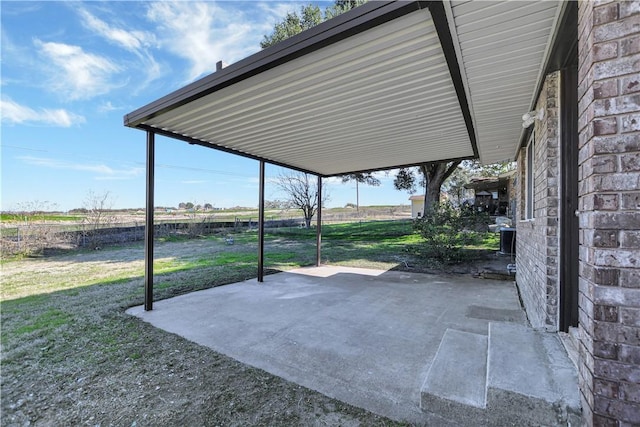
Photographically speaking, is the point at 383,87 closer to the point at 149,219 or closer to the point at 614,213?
the point at 614,213

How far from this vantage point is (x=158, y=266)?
26.5 ft

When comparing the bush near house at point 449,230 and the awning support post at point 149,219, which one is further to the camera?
the bush near house at point 449,230

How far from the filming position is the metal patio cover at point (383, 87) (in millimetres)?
1916

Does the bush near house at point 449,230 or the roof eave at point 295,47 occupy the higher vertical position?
the roof eave at point 295,47

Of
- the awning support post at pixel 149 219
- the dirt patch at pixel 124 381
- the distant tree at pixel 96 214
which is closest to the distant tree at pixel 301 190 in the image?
the distant tree at pixel 96 214

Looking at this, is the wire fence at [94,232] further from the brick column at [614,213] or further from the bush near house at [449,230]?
the brick column at [614,213]

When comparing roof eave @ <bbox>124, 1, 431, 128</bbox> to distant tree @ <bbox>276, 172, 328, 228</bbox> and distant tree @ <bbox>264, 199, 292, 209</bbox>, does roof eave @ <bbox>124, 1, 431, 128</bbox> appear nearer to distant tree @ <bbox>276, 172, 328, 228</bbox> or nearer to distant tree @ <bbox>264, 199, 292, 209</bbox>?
distant tree @ <bbox>276, 172, 328, 228</bbox>

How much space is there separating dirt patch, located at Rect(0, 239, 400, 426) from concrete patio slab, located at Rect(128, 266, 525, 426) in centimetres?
20

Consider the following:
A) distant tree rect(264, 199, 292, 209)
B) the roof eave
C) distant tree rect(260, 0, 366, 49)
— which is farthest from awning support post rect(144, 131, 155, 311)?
distant tree rect(264, 199, 292, 209)

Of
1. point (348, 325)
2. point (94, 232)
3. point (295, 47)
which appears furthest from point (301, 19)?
point (348, 325)

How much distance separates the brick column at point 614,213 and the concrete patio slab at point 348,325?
943 mm

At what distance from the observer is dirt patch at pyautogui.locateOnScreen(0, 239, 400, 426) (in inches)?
77.4

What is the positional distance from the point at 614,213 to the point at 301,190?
69.8 feet

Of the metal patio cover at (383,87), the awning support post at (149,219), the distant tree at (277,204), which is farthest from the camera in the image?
the distant tree at (277,204)
